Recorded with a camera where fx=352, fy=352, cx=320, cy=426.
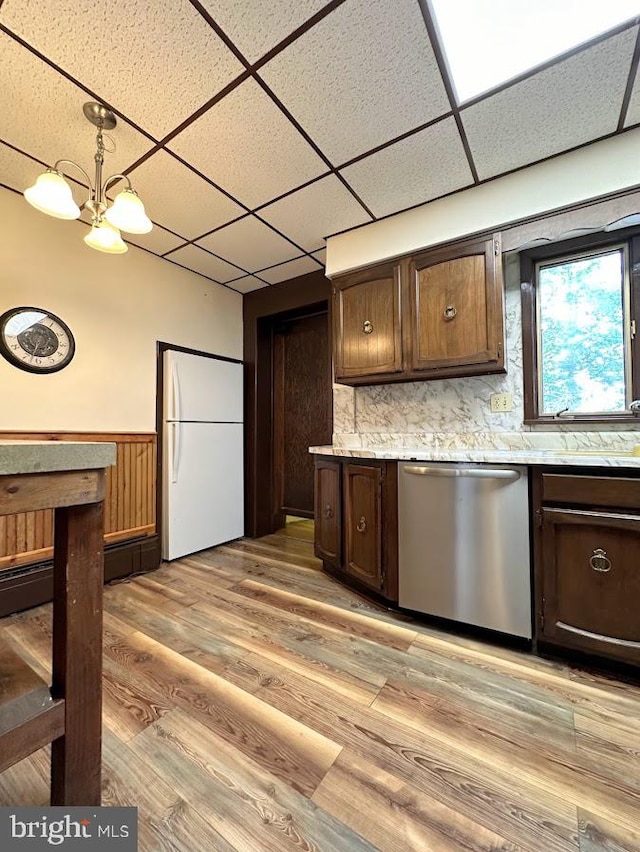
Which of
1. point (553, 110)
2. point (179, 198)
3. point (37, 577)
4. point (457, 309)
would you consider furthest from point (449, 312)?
point (37, 577)

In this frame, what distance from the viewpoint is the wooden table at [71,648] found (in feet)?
2.10

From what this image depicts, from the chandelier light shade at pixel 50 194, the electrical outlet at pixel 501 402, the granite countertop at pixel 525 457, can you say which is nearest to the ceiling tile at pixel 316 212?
the chandelier light shade at pixel 50 194

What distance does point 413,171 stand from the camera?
1974 mm

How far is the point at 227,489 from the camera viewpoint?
3.29 metres

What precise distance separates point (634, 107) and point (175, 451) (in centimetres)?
332

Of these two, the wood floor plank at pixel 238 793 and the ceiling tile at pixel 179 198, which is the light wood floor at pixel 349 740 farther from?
the ceiling tile at pixel 179 198

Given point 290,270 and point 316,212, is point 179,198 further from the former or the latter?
point 290,270

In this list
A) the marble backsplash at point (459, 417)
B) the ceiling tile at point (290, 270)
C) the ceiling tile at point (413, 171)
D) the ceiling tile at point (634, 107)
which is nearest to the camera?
the ceiling tile at point (634, 107)

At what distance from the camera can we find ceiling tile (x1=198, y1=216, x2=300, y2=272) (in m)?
2.52

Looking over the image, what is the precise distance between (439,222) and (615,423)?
154 centimetres

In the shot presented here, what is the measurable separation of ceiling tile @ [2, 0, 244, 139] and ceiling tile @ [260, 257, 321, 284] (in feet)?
4.91

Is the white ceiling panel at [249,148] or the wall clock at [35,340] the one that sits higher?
the white ceiling panel at [249,148]

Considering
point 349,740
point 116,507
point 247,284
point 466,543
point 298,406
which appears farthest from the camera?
point 298,406

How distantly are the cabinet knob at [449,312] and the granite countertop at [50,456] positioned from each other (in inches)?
77.8
